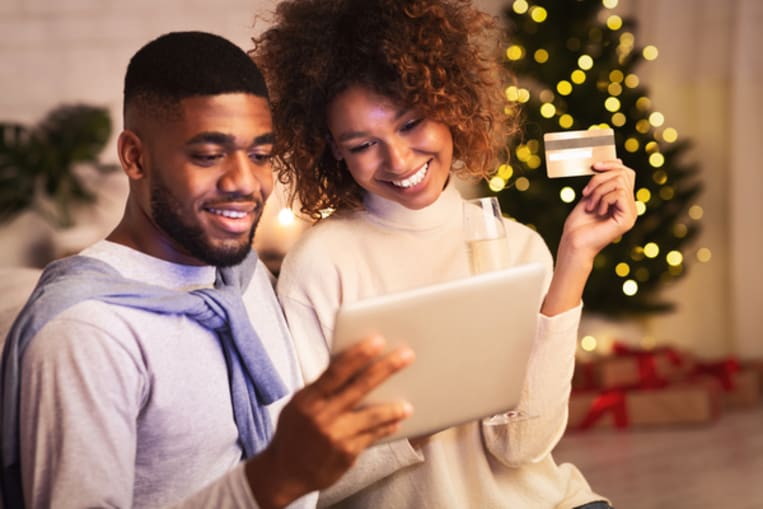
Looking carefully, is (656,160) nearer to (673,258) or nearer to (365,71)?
(673,258)

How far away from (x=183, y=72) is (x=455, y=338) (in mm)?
452

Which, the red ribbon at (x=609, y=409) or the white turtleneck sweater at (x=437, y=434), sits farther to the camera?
the red ribbon at (x=609, y=409)

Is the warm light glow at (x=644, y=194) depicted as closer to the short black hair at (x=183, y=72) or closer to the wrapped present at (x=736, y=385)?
the wrapped present at (x=736, y=385)

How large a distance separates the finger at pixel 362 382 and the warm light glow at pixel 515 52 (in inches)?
132

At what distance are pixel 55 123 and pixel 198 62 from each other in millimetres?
3630

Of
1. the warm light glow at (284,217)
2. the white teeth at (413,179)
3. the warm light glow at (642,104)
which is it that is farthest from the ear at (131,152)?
the warm light glow at (642,104)

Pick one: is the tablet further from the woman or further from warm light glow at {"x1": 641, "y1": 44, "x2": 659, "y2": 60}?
warm light glow at {"x1": 641, "y1": 44, "x2": 659, "y2": 60}

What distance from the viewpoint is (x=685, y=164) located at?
458cm

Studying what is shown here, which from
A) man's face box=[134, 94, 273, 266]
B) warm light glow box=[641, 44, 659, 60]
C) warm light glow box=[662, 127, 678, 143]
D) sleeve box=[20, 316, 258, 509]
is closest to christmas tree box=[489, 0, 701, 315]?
warm light glow box=[662, 127, 678, 143]

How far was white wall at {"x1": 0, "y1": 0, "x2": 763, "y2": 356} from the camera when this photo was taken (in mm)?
4512

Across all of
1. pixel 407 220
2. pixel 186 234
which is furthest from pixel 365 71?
pixel 186 234

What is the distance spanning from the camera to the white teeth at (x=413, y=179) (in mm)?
1573

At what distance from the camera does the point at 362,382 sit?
927 mm

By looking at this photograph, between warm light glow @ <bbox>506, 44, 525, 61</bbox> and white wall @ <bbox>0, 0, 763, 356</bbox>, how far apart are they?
65 cm
